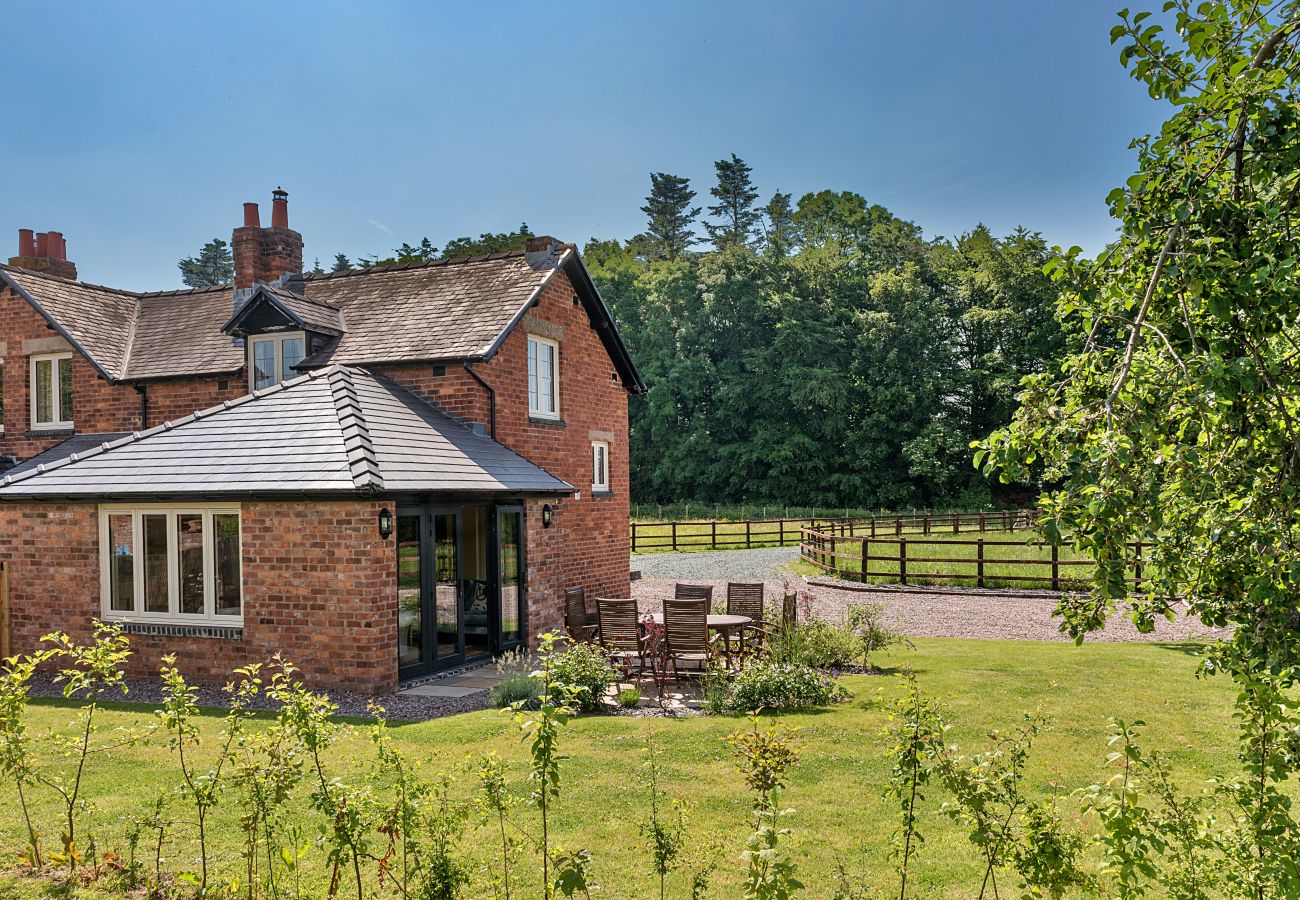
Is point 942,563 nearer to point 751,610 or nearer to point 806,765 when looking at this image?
point 751,610

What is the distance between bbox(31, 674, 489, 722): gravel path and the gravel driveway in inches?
264

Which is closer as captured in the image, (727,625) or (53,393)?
(727,625)

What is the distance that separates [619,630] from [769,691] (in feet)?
8.52

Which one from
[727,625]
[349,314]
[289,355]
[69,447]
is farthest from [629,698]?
[69,447]

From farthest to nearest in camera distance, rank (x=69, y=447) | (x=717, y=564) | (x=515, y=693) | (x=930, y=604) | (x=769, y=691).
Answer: (x=717, y=564), (x=930, y=604), (x=69, y=447), (x=515, y=693), (x=769, y=691)

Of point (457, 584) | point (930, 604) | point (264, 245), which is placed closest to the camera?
point (457, 584)

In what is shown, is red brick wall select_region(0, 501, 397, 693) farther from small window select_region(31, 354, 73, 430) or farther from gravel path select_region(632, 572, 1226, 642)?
small window select_region(31, 354, 73, 430)

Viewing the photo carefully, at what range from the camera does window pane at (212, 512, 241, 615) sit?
1169cm

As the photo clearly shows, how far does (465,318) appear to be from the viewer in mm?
16734

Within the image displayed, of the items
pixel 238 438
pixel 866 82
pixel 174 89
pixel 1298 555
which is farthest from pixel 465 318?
pixel 1298 555

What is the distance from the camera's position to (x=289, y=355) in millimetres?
17484

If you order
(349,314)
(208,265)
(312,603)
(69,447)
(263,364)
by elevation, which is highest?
(208,265)

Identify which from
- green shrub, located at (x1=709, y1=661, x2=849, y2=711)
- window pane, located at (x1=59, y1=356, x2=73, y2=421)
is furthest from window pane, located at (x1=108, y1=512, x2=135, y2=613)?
window pane, located at (x1=59, y1=356, x2=73, y2=421)

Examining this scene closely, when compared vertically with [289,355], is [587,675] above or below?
Result: below
